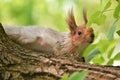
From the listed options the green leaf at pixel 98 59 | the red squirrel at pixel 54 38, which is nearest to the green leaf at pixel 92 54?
the green leaf at pixel 98 59

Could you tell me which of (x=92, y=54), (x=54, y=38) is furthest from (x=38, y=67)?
(x=54, y=38)

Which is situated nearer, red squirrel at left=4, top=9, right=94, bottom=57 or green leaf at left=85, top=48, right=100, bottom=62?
green leaf at left=85, top=48, right=100, bottom=62

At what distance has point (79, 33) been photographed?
338cm

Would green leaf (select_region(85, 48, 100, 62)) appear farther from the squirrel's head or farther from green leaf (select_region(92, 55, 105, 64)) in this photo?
the squirrel's head

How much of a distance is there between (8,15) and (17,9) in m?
0.22

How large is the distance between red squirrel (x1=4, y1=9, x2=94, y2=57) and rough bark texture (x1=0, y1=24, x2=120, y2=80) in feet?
2.15

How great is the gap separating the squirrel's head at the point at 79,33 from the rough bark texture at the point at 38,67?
992mm

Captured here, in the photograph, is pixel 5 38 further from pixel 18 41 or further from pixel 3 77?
pixel 18 41

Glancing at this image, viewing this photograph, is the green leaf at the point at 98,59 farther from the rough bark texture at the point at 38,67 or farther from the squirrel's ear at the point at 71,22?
the squirrel's ear at the point at 71,22

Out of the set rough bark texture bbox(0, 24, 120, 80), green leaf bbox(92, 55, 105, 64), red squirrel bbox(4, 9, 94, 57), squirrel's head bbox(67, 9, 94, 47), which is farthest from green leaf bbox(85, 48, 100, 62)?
squirrel's head bbox(67, 9, 94, 47)

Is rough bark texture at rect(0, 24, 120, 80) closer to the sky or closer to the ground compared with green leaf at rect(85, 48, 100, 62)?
closer to the ground

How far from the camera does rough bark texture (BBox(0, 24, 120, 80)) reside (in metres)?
2.14

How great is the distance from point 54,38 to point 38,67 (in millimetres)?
1026

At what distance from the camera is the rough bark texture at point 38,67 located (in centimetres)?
214
